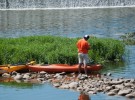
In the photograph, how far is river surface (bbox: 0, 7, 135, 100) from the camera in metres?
27.3

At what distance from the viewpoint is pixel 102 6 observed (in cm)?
11481

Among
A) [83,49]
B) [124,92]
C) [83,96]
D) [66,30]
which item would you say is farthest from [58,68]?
[66,30]

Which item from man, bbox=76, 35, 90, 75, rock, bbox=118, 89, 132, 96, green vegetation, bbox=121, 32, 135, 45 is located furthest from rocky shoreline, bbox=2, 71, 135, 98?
green vegetation, bbox=121, 32, 135, 45

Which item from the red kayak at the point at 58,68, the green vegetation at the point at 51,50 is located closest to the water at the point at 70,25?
the green vegetation at the point at 51,50

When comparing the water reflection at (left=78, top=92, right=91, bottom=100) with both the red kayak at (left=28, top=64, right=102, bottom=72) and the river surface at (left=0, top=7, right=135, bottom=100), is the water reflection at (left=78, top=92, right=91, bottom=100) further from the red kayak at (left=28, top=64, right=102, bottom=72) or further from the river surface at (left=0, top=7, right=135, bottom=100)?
the red kayak at (left=28, top=64, right=102, bottom=72)

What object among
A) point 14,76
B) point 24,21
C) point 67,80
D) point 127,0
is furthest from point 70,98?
point 127,0

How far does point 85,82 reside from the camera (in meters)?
29.6

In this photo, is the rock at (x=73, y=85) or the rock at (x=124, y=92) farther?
the rock at (x=73, y=85)

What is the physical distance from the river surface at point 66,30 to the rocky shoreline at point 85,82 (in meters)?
0.54

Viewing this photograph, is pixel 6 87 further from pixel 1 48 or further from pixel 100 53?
pixel 100 53

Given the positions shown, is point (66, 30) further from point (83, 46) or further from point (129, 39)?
point (83, 46)

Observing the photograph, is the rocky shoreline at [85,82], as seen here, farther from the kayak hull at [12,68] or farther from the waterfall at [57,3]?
the waterfall at [57,3]

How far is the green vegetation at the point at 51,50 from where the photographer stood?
3572 centimetres

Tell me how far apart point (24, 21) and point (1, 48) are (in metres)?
49.5
